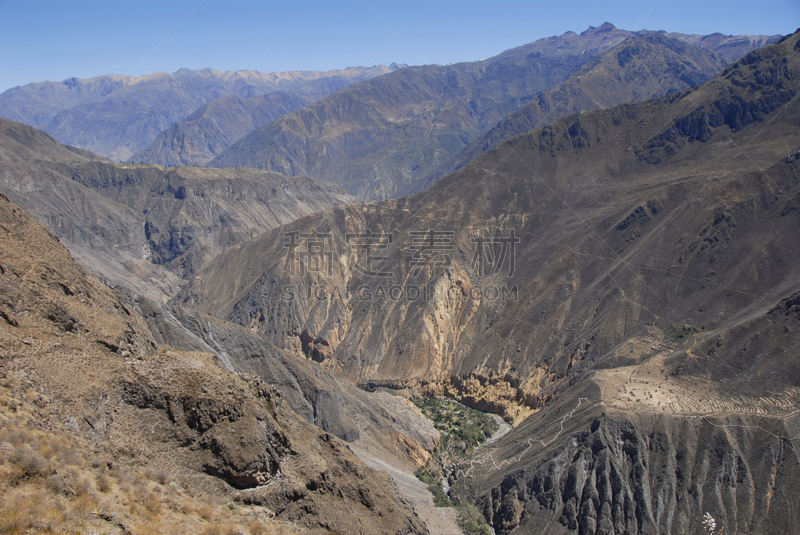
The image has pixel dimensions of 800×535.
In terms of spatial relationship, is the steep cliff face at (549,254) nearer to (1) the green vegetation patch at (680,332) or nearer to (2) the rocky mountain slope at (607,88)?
(1) the green vegetation patch at (680,332)

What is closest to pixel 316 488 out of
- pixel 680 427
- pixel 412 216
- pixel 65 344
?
pixel 65 344

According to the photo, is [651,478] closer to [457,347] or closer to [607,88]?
[457,347]

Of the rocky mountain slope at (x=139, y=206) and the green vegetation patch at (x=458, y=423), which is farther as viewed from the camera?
the rocky mountain slope at (x=139, y=206)

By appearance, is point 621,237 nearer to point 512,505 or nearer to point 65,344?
point 512,505

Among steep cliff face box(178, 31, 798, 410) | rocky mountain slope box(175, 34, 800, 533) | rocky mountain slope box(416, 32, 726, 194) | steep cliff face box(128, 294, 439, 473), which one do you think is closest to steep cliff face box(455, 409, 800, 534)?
rocky mountain slope box(175, 34, 800, 533)

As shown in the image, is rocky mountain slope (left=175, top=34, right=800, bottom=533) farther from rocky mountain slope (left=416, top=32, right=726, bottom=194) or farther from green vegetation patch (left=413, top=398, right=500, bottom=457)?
rocky mountain slope (left=416, top=32, right=726, bottom=194)

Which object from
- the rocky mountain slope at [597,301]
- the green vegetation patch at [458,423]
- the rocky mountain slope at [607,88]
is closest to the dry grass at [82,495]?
the rocky mountain slope at [597,301]
